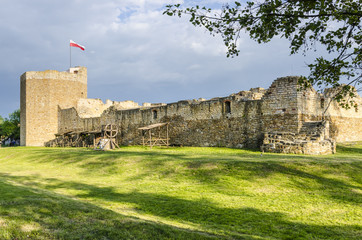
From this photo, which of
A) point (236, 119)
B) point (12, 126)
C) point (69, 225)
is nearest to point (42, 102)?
point (12, 126)

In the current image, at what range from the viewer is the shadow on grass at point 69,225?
12.5 feet

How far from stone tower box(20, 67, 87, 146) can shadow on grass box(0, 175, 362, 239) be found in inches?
1236

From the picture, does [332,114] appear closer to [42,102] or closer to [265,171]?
[265,171]

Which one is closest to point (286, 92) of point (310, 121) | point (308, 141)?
point (310, 121)

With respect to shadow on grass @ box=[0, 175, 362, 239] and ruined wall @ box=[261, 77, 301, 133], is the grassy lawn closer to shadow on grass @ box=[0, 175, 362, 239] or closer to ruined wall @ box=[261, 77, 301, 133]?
shadow on grass @ box=[0, 175, 362, 239]

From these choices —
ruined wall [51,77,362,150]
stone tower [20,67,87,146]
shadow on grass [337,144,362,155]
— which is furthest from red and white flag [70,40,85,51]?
shadow on grass [337,144,362,155]

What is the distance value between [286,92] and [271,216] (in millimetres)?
12104

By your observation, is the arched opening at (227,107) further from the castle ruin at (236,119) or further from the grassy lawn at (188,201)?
the grassy lawn at (188,201)

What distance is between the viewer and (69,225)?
166 inches

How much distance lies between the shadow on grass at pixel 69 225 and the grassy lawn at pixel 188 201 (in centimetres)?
1

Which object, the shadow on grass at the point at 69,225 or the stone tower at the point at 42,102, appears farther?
the stone tower at the point at 42,102

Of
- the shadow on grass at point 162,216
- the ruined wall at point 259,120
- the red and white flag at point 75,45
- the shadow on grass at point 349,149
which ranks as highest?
the red and white flag at point 75,45

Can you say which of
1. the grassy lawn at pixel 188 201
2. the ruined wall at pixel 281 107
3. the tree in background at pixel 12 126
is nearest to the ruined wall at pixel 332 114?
the ruined wall at pixel 281 107

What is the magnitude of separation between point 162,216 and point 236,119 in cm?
1381
